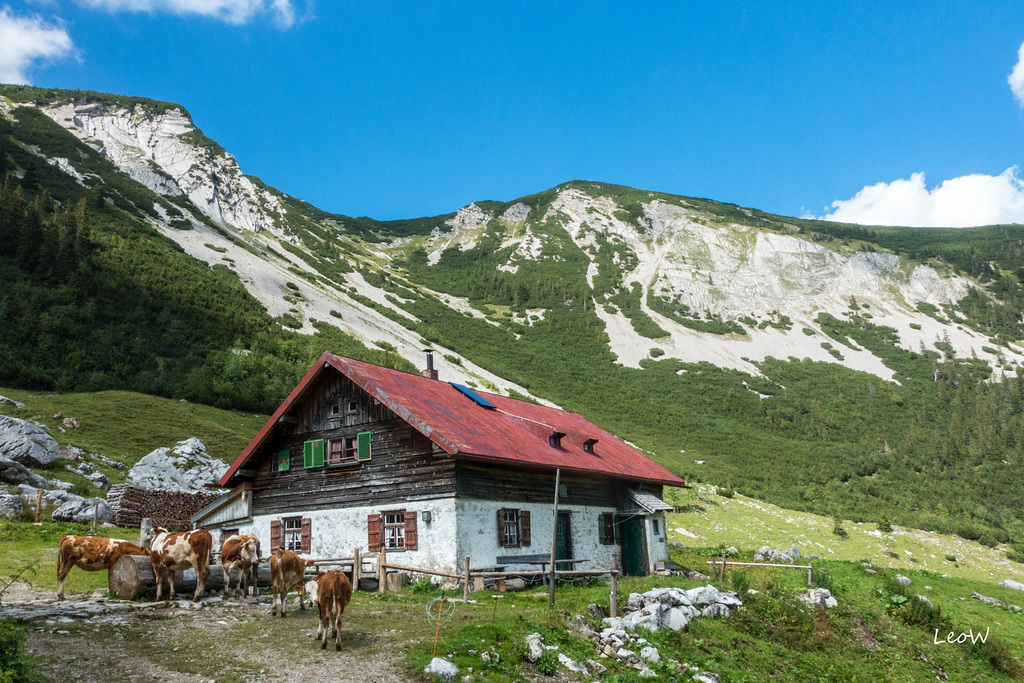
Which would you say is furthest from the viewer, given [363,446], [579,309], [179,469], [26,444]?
[579,309]

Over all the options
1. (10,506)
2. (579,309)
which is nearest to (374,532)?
(10,506)

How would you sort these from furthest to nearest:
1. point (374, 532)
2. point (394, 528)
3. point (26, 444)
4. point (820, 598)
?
point (26, 444), point (374, 532), point (394, 528), point (820, 598)

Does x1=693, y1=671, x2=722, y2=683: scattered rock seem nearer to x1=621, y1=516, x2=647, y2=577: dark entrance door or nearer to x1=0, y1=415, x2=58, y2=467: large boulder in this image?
x1=621, y1=516, x2=647, y2=577: dark entrance door

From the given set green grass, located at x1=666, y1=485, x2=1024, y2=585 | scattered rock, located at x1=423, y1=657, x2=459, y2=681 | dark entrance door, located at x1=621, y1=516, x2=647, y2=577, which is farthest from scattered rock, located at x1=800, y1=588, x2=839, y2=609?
green grass, located at x1=666, y1=485, x2=1024, y2=585

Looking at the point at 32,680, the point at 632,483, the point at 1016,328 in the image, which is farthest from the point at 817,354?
the point at 32,680

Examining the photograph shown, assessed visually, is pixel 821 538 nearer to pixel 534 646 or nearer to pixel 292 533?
pixel 292 533

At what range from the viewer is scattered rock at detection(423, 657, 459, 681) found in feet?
35.9

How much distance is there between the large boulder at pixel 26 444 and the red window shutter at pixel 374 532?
2061 centimetres

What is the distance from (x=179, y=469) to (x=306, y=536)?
654 inches

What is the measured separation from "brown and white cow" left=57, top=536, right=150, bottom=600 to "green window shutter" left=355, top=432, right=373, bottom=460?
8.63 meters

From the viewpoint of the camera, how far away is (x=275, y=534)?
25359mm

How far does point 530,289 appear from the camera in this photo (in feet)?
442

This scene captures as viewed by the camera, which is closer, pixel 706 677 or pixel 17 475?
pixel 706 677

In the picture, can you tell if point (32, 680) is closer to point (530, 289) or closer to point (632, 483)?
point (632, 483)
